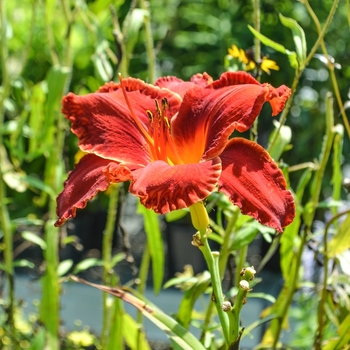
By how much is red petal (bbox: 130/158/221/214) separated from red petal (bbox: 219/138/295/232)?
17 millimetres

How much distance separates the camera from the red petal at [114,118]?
606 mm

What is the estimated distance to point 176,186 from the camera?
1.64 ft

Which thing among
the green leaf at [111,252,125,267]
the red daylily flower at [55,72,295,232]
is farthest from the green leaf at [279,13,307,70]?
the green leaf at [111,252,125,267]

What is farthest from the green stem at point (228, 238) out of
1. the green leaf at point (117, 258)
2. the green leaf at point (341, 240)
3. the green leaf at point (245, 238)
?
the green leaf at point (117, 258)

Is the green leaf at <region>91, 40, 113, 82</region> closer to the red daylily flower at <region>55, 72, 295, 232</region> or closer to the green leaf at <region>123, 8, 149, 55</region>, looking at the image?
the green leaf at <region>123, 8, 149, 55</region>

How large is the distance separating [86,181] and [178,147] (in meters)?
0.11

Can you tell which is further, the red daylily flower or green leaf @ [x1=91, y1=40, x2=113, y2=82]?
green leaf @ [x1=91, y1=40, x2=113, y2=82]

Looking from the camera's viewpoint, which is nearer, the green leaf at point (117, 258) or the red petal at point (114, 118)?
the red petal at point (114, 118)

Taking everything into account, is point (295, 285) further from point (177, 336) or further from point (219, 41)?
point (219, 41)

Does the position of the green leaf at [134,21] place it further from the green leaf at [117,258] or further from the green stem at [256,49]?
the green leaf at [117,258]

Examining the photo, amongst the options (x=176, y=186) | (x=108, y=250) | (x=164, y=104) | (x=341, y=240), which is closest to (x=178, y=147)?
(x=164, y=104)

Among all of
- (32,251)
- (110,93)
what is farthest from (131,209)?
(110,93)

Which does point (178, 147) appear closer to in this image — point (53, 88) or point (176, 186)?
point (176, 186)

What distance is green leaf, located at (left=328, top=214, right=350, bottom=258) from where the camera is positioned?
2.53ft
